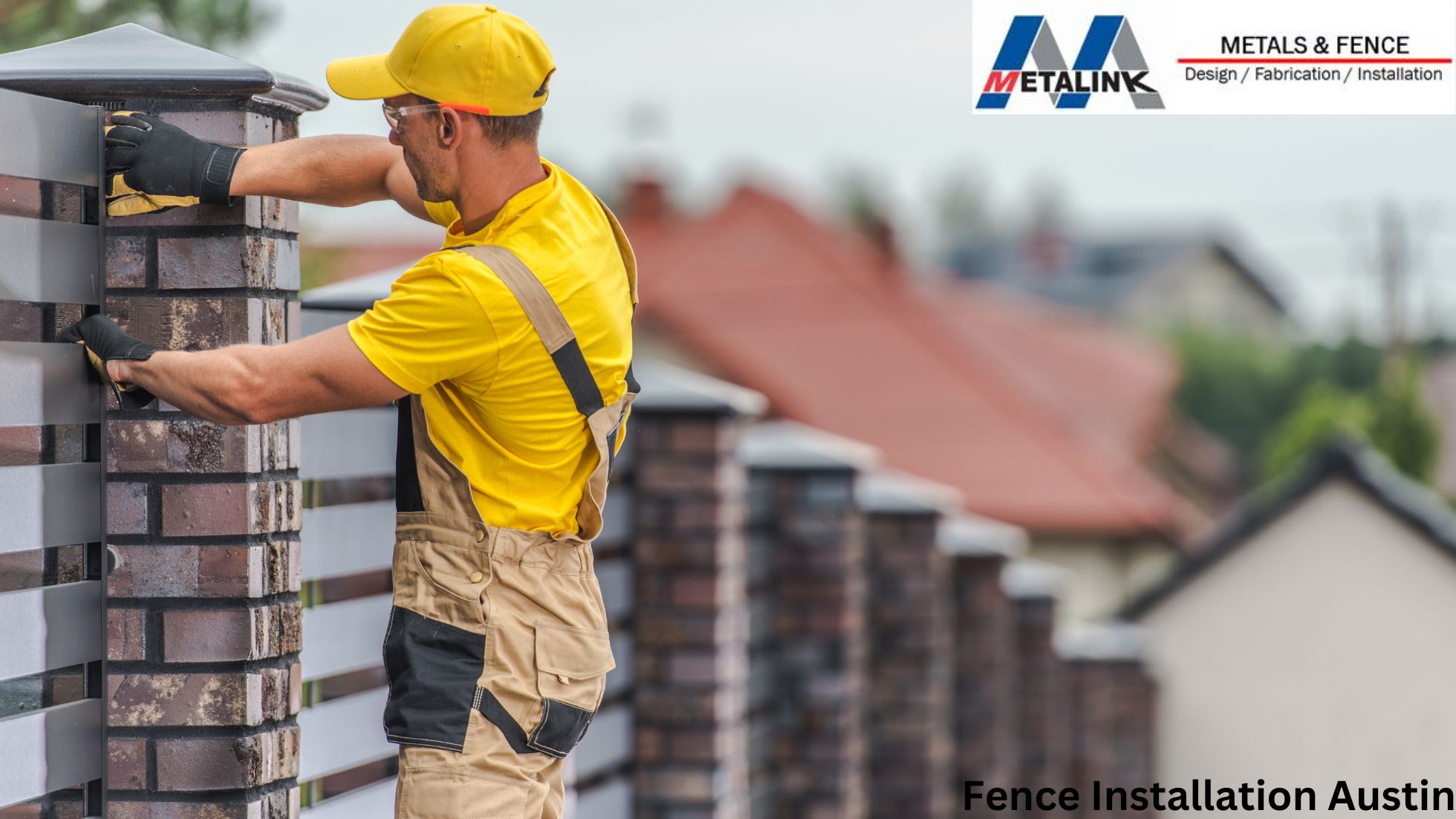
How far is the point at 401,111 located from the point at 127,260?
27.7 inches

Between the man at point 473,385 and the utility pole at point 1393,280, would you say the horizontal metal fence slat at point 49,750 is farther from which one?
the utility pole at point 1393,280

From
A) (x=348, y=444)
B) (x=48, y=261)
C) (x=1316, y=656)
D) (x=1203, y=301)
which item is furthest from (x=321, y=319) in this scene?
(x=1203, y=301)

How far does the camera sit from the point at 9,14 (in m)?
8.15

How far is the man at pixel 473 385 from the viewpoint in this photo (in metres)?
2.81

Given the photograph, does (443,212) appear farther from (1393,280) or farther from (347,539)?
(1393,280)

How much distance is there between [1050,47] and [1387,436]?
27.4 m

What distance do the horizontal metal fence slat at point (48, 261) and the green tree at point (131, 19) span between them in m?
4.96

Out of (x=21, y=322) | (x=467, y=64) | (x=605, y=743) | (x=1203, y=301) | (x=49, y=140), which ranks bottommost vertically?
(x=605, y=743)

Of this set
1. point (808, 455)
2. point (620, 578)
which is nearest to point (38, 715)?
point (620, 578)

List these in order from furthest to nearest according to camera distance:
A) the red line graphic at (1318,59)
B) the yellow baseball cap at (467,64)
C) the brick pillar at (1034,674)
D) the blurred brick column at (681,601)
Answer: the brick pillar at (1034,674) < the red line graphic at (1318,59) < the blurred brick column at (681,601) < the yellow baseball cap at (467,64)

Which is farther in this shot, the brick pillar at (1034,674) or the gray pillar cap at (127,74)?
the brick pillar at (1034,674)

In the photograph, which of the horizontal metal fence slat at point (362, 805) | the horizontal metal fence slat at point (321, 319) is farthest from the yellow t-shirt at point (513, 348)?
the horizontal metal fence slat at point (362, 805)

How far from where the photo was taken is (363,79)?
2988 millimetres

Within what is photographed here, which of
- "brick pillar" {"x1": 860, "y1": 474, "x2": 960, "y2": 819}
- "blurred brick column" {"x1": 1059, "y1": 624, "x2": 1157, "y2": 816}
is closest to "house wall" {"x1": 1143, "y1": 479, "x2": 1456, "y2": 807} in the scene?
"blurred brick column" {"x1": 1059, "y1": 624, "x2": 1157, "y2": 816}
